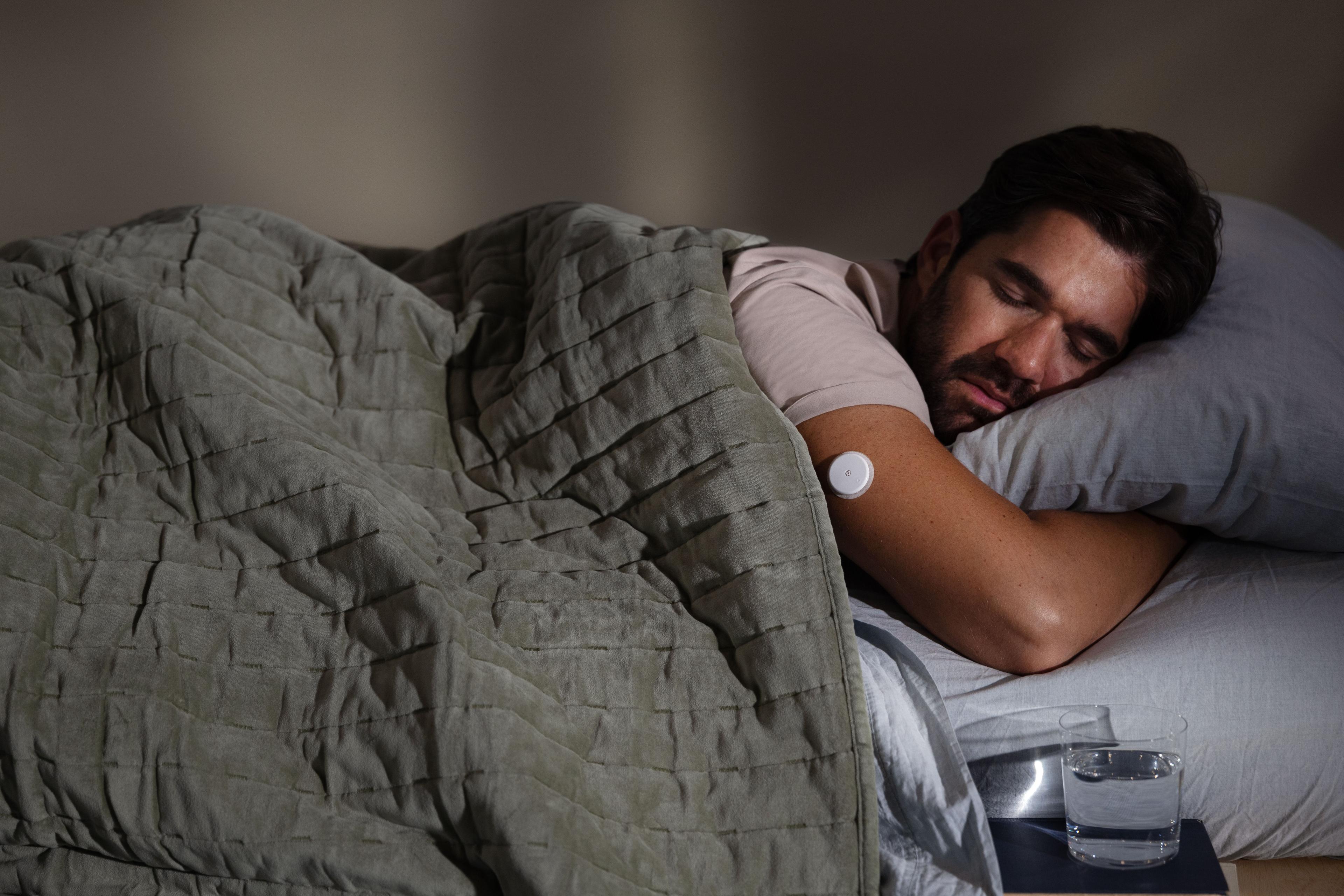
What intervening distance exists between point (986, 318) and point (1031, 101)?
38.9 inches

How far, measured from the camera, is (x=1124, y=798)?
2.44 ft

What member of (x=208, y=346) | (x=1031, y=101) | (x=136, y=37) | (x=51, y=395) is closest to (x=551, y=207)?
(x=208, y=346)

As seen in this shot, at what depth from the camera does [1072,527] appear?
949 mm

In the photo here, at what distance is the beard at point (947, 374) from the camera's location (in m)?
1.13

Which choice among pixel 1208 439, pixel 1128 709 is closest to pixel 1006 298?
pixel 1208 439

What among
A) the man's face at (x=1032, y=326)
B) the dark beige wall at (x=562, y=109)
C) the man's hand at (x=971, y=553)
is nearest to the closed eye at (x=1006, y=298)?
the man's face at (x=1032, y=326)

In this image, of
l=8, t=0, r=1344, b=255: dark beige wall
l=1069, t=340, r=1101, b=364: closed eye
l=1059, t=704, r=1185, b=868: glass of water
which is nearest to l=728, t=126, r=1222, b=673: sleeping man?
l=1069, t=340, r=1101, b=364: closed eye

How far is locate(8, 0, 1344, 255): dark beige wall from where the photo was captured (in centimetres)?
190

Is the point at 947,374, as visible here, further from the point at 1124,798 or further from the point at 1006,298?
the point at 1124,798

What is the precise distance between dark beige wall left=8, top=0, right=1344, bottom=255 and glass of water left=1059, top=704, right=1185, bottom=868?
1.45 meters

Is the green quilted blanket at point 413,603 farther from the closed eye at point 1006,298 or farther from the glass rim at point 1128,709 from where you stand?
the closed eye at point 1006,298

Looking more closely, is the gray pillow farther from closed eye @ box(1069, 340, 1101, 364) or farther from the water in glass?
the water in glass

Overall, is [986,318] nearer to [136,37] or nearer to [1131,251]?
[1131,251]

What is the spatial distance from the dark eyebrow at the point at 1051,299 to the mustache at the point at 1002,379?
0.10 metres
